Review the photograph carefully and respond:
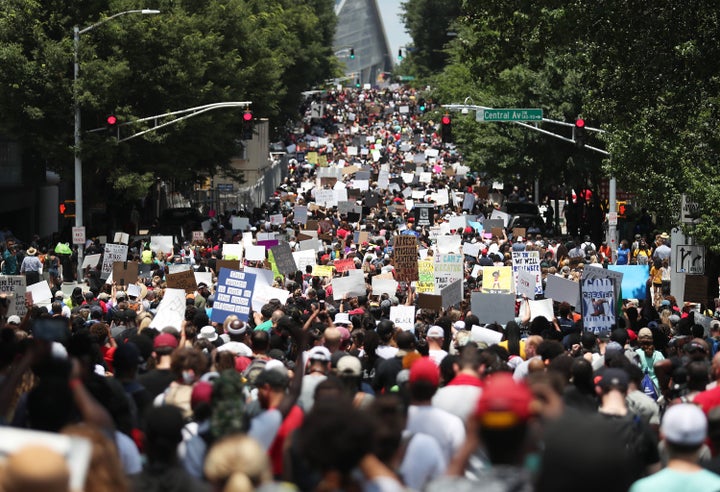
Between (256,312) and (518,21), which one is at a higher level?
(518,21)

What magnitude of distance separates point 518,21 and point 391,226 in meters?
20.2

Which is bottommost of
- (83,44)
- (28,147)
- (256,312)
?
(256,312)

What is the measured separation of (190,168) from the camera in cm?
5347

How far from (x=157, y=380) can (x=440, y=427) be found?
9.77 feet

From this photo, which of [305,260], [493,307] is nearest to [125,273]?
[305,260]

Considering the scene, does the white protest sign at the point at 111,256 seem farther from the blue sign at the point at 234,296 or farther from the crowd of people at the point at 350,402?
the blue sign at the point at 234,296

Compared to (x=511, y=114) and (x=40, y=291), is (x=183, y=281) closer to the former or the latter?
(x=40, y=291)

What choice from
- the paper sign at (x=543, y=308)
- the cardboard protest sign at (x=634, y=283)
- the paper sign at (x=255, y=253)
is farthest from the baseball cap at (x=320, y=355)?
the paper sign at (x=255, y=253)

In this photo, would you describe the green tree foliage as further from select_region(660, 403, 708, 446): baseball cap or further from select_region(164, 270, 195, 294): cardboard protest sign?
select_region(660, 403, 708, 446): baseball cap

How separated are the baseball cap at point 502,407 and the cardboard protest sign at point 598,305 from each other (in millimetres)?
12759

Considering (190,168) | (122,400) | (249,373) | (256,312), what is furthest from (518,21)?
(190,168)

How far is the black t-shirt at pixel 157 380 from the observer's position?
9734mm

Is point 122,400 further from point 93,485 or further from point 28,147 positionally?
point 28,147

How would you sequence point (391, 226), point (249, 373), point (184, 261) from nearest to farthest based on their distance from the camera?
point (249, 373) < point (184, 261) < point (391, 226)
